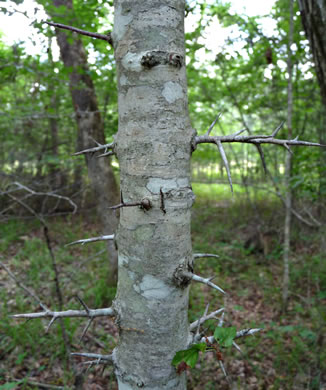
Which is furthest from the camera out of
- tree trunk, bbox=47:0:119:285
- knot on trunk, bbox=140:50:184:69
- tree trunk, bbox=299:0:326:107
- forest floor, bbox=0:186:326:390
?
tree trunk, bbox=47:0:119:285

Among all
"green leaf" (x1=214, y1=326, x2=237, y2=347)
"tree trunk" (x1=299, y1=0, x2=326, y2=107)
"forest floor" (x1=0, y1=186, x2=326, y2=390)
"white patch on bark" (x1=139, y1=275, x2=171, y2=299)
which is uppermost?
"tree trunk" (x1=299, y1=0, x2=326, y2=107)

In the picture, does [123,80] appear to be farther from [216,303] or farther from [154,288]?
[216,303]

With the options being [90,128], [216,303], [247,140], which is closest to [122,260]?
[247,140]

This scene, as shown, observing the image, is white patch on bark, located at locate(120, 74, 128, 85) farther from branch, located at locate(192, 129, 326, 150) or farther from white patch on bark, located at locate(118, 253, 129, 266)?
white patch on bark, located at locate(118, 253, 129, 266)

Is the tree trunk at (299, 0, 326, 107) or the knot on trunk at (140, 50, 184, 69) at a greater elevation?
the tree trunk at (299, 0, 326, 107)

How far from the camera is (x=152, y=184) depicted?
2.96 ft

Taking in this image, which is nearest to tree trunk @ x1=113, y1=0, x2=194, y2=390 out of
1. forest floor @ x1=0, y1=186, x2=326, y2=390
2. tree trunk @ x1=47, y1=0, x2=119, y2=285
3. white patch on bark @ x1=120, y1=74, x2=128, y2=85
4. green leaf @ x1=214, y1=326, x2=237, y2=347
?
white patch on bark @ x1=120, y1=74, x2=128, y2=85

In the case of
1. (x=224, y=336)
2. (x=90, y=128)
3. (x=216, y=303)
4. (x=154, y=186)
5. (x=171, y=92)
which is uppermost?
(x=90, y=128)

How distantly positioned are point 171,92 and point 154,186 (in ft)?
1.02

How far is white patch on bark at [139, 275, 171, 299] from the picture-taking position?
36.8 inches

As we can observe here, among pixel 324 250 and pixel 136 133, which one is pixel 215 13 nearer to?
pixel 324 250

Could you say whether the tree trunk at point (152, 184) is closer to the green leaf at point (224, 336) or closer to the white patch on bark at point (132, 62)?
the white patch on bark at point (132, 62)

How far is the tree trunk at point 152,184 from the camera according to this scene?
89 cm

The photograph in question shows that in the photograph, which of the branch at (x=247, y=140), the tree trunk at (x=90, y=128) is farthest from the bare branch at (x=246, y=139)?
the tree trunk at (x=90, y=128)
